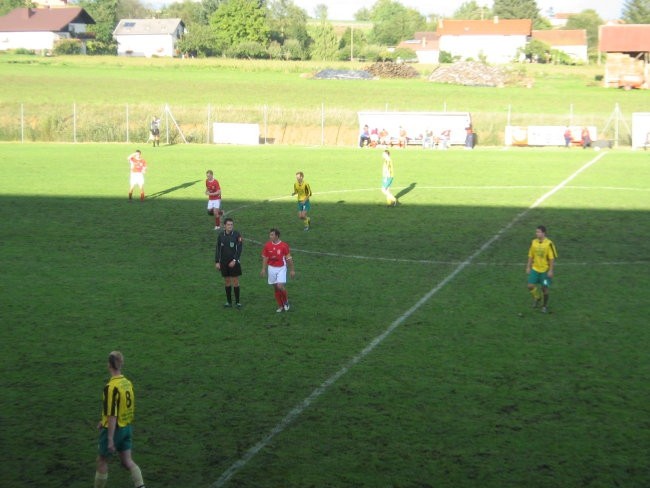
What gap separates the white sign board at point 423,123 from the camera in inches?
2379

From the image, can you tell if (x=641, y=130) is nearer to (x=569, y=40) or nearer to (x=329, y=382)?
(x=329, y=382)

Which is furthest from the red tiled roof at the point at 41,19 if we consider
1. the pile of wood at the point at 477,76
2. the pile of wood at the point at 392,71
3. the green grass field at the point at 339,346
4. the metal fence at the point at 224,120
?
the green grass field at the point at 339,346

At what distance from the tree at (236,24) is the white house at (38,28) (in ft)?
105

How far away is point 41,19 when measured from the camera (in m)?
162

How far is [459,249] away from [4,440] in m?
16.2

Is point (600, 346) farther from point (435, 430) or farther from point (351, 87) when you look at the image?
point (351, 87)

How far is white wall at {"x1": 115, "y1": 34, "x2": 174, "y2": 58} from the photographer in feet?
550

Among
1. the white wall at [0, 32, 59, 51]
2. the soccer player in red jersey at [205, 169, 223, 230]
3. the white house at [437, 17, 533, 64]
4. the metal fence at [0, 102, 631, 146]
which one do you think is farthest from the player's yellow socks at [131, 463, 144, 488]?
the white wall at [0, 32, 59, 51]

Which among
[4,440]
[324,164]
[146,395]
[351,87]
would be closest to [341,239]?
[146,395]

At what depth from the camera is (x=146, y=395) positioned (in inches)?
541

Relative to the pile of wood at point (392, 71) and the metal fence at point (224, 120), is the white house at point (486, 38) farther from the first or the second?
the metal fence at point (224, 120)

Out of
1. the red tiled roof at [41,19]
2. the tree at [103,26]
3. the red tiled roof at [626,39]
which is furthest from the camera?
the tree at [103,26]

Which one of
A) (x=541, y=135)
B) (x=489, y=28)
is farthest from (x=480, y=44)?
(x=541, y=135)

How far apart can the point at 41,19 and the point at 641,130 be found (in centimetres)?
13363
